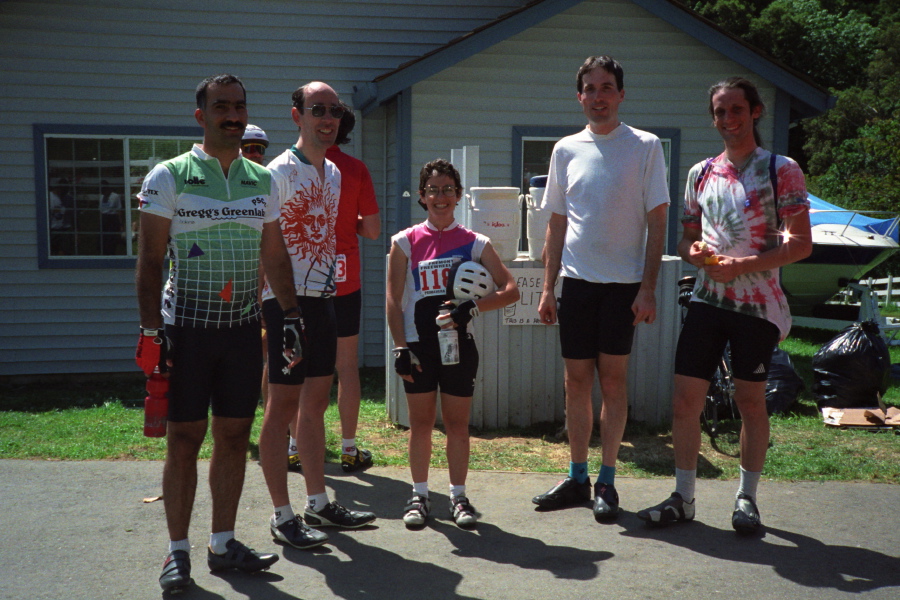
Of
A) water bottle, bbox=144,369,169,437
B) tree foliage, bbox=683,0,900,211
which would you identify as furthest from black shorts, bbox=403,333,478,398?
tree foliage, bbox=683,0,900,211

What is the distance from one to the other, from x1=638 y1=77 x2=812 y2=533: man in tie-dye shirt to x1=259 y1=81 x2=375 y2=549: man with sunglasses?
169cm

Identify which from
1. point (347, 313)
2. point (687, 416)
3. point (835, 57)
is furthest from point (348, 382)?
point (835, 57)

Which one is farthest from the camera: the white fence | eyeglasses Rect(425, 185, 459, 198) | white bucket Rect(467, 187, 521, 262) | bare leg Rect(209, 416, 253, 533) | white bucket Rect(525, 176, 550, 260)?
the white fence

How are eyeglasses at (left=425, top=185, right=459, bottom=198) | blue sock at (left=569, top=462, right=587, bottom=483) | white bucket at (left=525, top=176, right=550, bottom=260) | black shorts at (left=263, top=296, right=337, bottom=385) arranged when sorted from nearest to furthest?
black shorts at (left=263, top=296, right=337, bottom=385) → eyeglasses at (left=425, top=185, right=459, bottom=198) → blue sock at (left=569, top=462, right=587, bottom=483) → white bucket at (left=525, top=176, right=550, bottom=260)

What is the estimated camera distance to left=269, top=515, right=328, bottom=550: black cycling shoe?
4070 millimetres

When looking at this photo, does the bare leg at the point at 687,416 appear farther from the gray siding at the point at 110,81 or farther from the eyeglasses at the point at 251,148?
the gray siding at the point at 110,81

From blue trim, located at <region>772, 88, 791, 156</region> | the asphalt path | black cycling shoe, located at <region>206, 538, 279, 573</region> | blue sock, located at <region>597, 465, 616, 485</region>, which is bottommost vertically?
the asphalt path

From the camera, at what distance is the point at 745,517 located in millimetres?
4254

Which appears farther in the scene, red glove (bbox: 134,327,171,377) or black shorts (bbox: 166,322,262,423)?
black shorts (bbox: 166,322,262,423)

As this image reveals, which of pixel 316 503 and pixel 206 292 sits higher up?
pixel 206 292

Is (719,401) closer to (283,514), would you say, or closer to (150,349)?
(283,514)

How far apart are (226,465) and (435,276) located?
1.42 meters

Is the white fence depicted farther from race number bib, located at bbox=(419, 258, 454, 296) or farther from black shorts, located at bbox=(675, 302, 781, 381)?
race number bib, located at bbox=(419, 258, 454, 296)

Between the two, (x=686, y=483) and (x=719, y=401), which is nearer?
(x=686, y=483)
